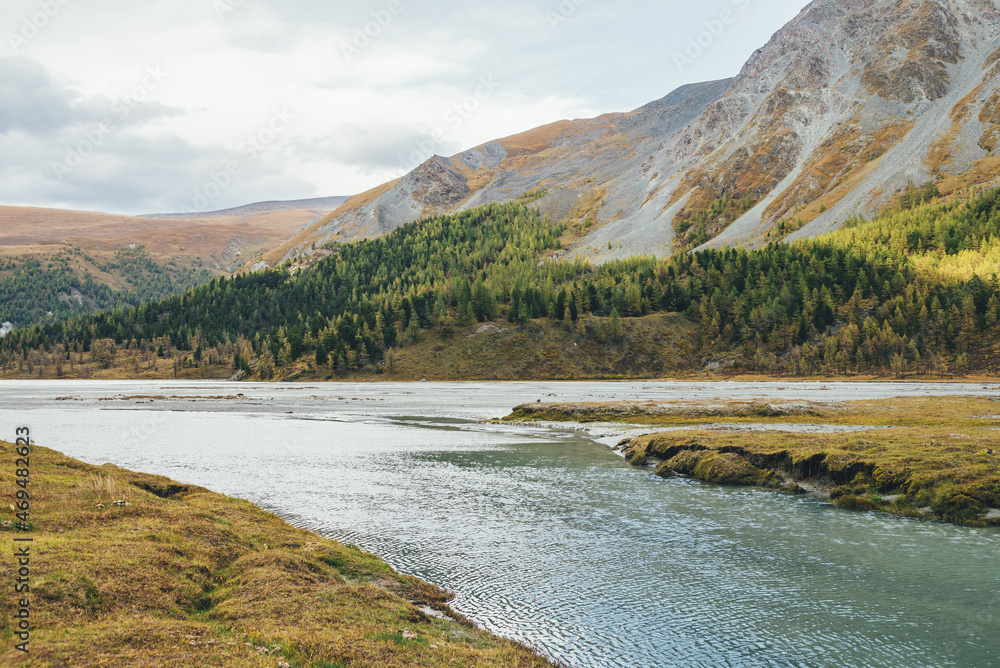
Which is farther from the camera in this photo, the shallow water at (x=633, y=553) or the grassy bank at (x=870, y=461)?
the grassy bank at (x=870, y=461)

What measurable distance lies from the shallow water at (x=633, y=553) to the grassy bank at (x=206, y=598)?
121 inches

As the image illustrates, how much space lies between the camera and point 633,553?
26172 millimetres

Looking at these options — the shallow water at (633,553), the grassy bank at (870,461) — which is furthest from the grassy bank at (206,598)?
the grassy bank at (870,461)

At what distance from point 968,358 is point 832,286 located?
152 ft

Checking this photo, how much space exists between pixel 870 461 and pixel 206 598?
121 ft

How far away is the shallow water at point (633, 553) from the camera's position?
59.2 ft

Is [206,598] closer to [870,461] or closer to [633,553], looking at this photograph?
[633,553]

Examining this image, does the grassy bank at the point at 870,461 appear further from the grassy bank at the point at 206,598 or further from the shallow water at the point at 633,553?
Result: the grassy bank at the point at 206,598

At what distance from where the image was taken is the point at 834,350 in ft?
577

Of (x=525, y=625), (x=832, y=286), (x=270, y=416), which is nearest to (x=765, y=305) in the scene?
(x=832, y=286)

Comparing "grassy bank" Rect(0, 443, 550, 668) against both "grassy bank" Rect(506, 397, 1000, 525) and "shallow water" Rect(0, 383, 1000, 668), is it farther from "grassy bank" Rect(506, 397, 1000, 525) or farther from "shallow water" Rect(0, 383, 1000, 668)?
"grassy bank" Rect(506, 397, 1000, 525)

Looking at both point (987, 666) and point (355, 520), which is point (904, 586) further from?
point (355, 520)

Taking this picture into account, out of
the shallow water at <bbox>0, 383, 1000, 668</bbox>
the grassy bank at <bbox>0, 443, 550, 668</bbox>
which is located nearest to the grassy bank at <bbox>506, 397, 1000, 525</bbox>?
the shallow water at <bbox>0, 383, 1000, 668</bbox>

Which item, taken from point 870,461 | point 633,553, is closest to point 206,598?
point 633,553
